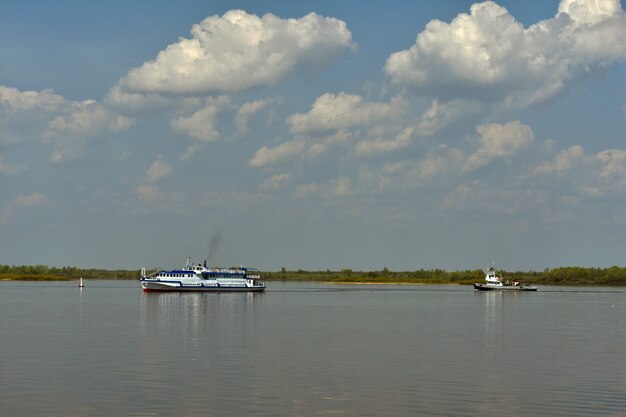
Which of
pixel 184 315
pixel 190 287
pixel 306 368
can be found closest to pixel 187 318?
pixel 184 315

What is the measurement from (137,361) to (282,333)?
24499 millimetres

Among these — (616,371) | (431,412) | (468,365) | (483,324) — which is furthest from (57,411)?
(483,324)

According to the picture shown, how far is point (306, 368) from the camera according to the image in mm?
52406

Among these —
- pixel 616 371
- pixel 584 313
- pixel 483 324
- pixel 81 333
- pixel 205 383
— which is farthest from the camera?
pixel 584 313

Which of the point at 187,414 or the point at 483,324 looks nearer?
the point at 187,414

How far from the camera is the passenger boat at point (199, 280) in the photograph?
176625 mm

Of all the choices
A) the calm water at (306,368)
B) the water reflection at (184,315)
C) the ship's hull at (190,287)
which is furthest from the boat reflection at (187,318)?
the ship's hull at (190,287)

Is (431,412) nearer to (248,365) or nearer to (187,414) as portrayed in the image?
(187,414)

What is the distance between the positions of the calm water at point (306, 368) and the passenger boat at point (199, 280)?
81.3m

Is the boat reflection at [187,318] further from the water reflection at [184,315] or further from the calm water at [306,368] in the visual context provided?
the calm water at [306,368]

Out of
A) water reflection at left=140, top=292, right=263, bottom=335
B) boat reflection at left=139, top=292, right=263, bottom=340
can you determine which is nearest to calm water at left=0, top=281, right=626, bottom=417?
boat reflection at left=139, top=292, right=263, bottom=340

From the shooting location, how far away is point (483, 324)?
94500 mm

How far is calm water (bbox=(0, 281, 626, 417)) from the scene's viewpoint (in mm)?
40000

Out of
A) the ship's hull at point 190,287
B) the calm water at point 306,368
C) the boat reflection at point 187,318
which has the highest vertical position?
the ship's hull at point 190,287
